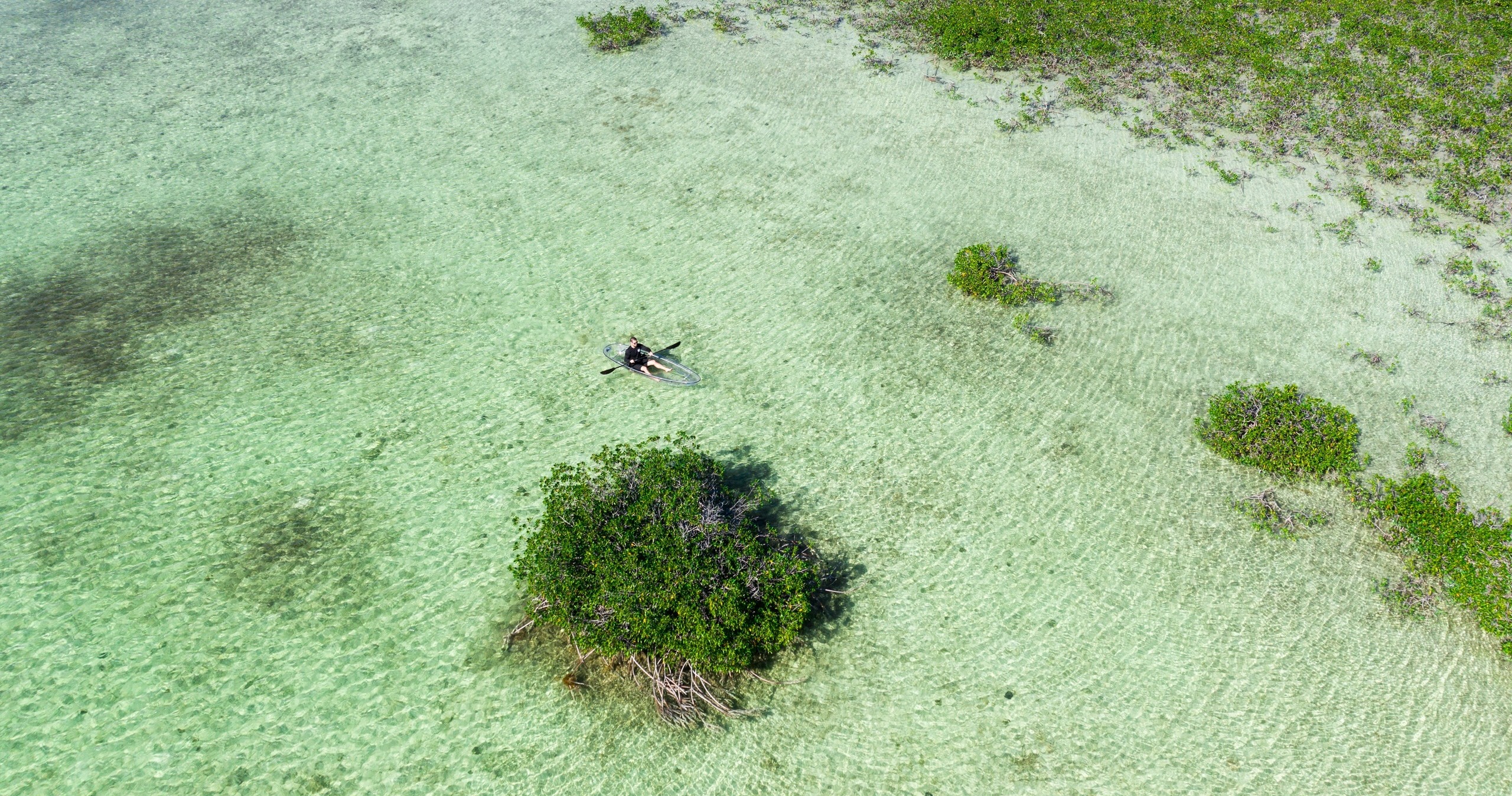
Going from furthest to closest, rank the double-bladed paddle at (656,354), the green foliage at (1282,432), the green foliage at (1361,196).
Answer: the green foliage at (1361,196) → the double-bladed paddle at (656,354) → the green foliage at (1282,432)

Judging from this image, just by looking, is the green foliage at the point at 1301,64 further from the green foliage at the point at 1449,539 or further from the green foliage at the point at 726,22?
the green foliage at the point at 1449,539

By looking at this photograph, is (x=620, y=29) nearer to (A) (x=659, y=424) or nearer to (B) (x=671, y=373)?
(B) (x=671, y=373)

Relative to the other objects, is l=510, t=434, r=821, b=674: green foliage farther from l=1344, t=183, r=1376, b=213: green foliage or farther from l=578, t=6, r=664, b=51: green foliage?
l=578, t=6, r=664, b=51: green foliage

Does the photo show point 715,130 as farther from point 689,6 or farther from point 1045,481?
point 1045,481

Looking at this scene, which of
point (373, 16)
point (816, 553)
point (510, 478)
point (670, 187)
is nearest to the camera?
point (816, 553)

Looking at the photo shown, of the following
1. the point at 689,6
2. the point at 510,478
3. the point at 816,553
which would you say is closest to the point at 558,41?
the point at 689,6

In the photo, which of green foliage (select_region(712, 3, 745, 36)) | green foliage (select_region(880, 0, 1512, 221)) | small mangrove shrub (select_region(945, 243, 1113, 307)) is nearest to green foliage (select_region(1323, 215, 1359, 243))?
green foliage (select_region(880, 0, 1512, 221))

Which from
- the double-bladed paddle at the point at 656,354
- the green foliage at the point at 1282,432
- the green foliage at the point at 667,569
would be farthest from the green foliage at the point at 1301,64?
the green foliage at the point at 667,569
